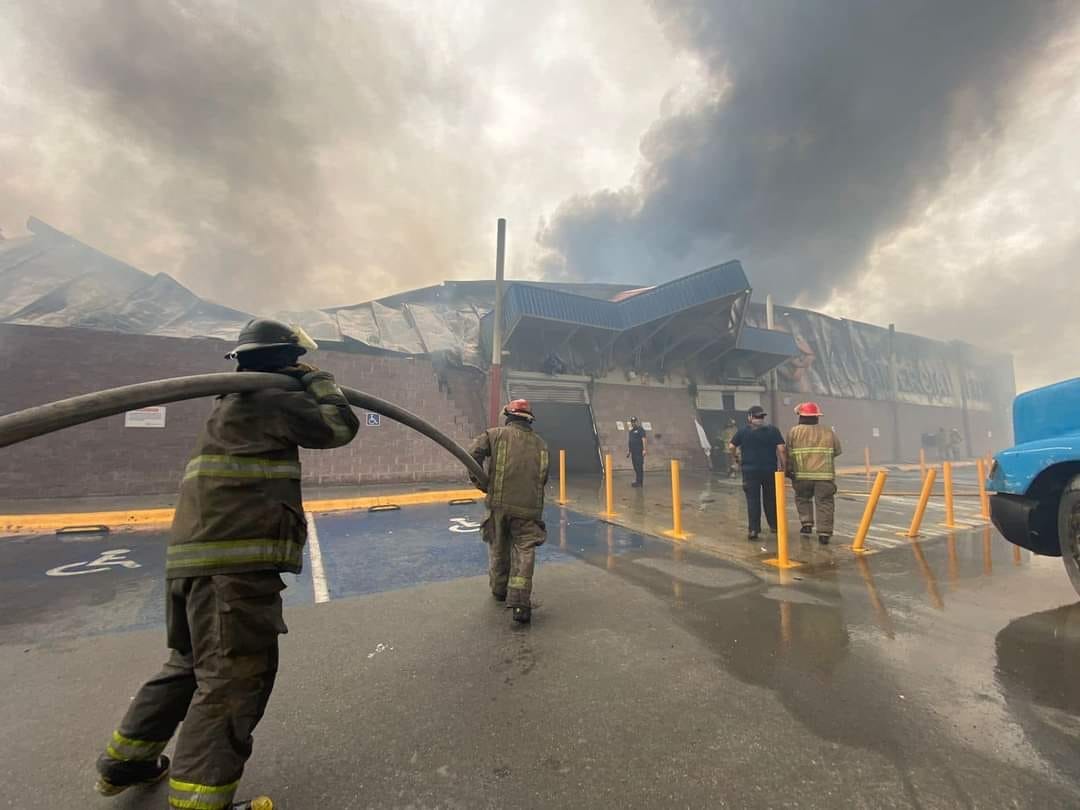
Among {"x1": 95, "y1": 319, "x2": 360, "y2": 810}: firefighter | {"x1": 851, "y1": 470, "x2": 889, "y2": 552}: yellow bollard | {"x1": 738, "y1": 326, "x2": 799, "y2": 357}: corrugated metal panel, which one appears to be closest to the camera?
{"x1": 95, "y1": 319, "x2": 360, "y2": 810}: firefighter

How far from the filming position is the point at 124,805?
178 cm

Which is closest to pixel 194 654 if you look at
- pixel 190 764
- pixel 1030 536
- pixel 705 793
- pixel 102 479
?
A: pixel 190 764

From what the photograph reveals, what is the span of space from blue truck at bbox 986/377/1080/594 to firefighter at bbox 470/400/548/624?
3802 millimetres

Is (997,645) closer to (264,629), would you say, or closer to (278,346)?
(264,629)

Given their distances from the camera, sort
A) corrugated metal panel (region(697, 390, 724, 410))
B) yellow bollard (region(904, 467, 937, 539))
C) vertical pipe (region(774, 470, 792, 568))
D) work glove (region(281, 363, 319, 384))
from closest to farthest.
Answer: work glove (region(281, 363, 319, 384)), vertical pipe (region(774, 470, 792, 568)), yellow bollard (region(904, 467, 937, 539)), corrugated metal panel (region(697, 390, 724, 410))

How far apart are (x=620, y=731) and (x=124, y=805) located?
2.08 meters

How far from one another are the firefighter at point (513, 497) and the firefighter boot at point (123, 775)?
88.8 inches

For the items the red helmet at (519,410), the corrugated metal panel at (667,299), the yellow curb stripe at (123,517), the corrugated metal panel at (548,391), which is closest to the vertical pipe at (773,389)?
the corrugated metal panel at (667,299)

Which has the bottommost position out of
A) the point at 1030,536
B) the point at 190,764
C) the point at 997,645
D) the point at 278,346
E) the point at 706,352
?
the point at 997,645

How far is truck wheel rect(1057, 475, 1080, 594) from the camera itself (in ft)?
11.9

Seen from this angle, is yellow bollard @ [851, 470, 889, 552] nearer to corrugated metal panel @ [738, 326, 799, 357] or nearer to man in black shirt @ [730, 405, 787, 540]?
man in black shirt @ [730, 405, 787, 540]

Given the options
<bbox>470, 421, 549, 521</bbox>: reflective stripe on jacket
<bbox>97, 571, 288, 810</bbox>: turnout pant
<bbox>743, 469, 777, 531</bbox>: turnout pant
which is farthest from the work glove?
<bbox>743, 469, 777, 531</bbox>: turnout pant

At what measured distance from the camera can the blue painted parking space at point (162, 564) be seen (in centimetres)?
380

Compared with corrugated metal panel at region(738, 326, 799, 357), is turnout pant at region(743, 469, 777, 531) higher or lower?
lower
